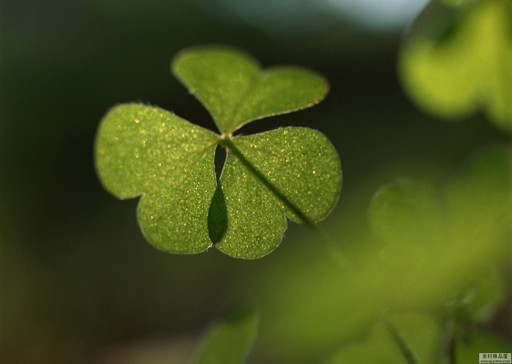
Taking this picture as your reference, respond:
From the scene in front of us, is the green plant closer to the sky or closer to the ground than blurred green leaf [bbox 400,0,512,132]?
closer to the ground

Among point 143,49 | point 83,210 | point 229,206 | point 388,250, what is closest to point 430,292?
point 388,250

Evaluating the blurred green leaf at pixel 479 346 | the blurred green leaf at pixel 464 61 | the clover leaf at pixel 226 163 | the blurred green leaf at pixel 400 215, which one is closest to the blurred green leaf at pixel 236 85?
the clover leaf at pixel 226 163

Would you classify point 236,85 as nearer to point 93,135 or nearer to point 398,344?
point 398,344

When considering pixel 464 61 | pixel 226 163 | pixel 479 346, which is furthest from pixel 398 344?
pixel 464 61

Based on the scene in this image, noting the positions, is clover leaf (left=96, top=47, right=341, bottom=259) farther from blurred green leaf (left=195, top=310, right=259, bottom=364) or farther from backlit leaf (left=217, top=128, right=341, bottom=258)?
blurred green leaf (left=195, top=310, right=259, bottom=364)

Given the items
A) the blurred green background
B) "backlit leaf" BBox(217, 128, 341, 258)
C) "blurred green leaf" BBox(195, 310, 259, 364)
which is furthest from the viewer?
the blurred green background

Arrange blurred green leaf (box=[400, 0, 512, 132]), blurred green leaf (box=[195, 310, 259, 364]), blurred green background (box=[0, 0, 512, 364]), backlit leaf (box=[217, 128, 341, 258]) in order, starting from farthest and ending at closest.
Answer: blurred green background (box=[0, 0, 512, 364]) → blurred green leaf (box=[400, 0, 512, 132]) → blurred green leaf (box=[195, 310, 259, 364]) → backlit leaf (box=[217, 128, 341, 258])

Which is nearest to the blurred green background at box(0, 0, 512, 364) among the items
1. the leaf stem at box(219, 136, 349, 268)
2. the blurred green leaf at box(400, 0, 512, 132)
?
the blurred green leaf at box(400, 0, 512, 132)
